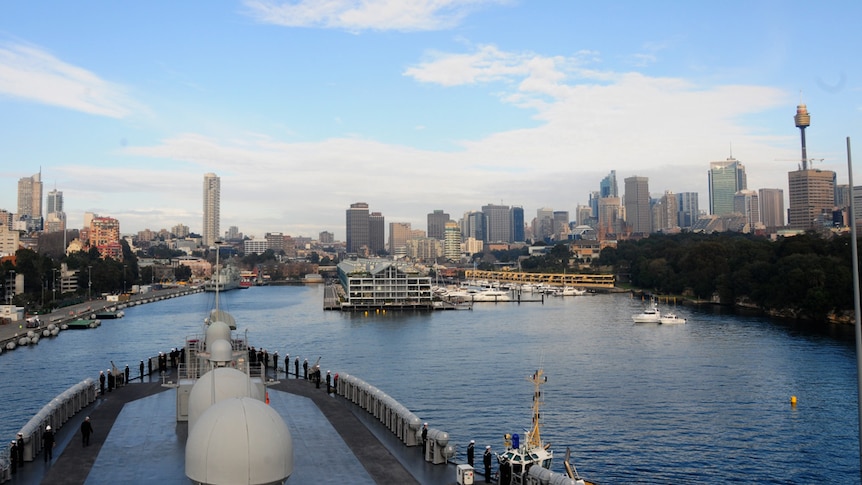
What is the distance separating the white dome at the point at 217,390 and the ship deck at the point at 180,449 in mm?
1885

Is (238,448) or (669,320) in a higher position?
(238,448)

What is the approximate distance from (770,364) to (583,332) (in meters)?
29.3

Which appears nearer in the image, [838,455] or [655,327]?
[838,455]

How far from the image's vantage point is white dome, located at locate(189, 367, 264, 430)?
22578mm

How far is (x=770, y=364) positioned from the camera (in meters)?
61.8

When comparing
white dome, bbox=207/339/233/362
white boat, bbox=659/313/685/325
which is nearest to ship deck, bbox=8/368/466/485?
white dome, bbox=207/339/233/362

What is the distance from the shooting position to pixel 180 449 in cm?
2453

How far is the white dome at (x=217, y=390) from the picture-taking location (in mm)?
22578

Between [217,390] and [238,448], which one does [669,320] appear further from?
[238,448]

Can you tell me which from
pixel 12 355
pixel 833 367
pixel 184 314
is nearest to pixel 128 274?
pixel 184 314

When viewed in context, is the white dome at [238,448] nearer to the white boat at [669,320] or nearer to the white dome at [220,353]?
the white dome at [220,353]

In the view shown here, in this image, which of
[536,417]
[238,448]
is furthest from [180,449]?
[536,417]

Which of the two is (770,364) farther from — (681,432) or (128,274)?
(128,274)

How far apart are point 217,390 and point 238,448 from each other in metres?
7.44
